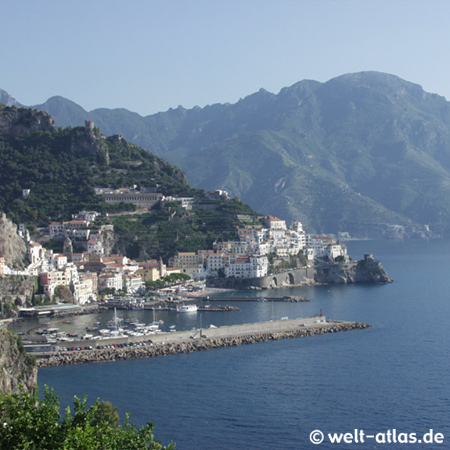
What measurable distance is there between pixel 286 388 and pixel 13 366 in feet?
36.8

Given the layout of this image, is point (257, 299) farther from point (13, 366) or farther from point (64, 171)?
point (13, 366)

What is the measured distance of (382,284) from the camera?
252 ft

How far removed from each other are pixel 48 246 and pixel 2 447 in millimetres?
58700

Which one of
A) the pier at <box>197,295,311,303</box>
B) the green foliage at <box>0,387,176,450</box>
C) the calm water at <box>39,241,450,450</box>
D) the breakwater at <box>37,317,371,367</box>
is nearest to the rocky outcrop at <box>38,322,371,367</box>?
the breakwater at <box>37,317,371,367</box>

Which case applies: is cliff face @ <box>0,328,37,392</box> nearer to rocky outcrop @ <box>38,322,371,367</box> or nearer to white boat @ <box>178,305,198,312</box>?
rocky outcrop @ <box>38,322,371,367</box>

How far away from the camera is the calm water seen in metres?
29.3

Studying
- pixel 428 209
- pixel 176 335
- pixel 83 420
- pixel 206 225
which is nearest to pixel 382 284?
pixel 206 225

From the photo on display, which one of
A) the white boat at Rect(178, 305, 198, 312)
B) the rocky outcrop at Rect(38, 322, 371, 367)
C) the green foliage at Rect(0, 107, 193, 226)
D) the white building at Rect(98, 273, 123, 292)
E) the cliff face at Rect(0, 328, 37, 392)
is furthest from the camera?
the green foliage at Rect(0, 107, 193, 226)

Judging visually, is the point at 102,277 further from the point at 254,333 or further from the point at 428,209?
the point at 428,209

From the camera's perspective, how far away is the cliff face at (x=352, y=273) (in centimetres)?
7906

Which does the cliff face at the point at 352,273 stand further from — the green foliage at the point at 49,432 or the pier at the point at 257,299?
the green foliage at the point at 49,432

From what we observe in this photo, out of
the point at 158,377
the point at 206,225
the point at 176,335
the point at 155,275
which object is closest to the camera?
the point at 158,377

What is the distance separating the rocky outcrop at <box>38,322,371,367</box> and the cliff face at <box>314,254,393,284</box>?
3037cm

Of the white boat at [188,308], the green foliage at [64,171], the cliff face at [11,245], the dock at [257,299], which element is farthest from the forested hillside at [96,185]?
the white boat at [188,308]
